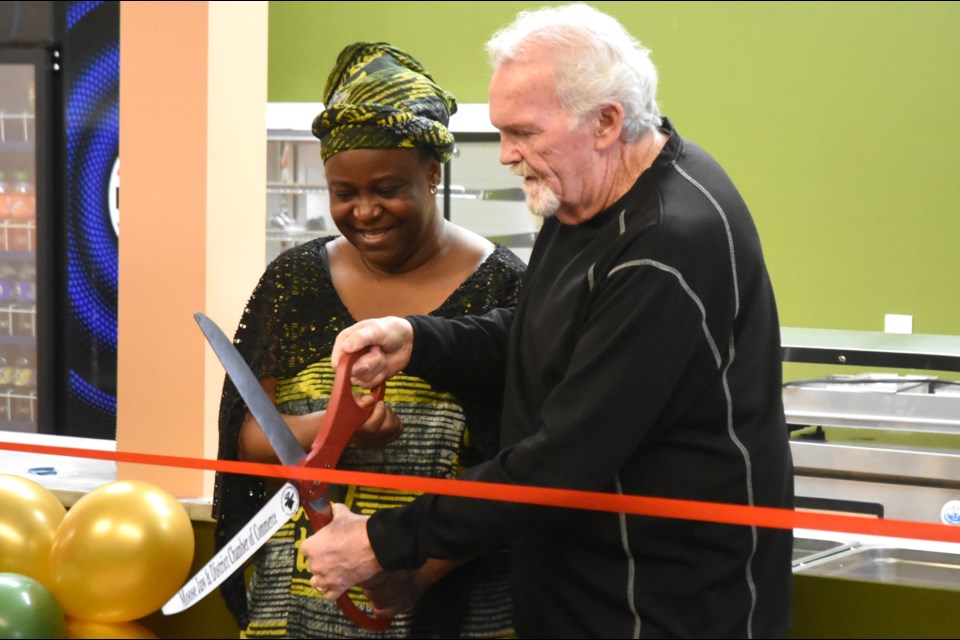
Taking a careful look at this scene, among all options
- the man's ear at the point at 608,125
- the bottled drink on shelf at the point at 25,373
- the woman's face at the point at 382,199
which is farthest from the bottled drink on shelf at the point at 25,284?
the man's ear at the point at 608,125

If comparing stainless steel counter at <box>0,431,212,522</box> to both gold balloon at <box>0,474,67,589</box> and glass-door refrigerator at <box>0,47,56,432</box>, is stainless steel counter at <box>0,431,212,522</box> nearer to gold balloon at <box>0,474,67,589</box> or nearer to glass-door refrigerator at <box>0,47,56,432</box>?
gold balloon at <box>0,474,67,589</box>

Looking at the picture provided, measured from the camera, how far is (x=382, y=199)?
1.64 meters

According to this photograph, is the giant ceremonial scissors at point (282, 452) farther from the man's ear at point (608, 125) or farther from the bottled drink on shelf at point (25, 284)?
the bottled drink on shelf at point (25, 284)

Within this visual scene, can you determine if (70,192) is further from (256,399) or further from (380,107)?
(256,399)

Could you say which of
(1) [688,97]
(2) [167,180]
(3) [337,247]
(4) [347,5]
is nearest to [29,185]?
(4) [347,5]

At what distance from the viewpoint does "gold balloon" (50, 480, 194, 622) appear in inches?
65.7

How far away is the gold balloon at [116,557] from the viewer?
167 centimetres

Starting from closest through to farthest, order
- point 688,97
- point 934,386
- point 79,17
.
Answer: point 934,386
point 79,17
point 688,97

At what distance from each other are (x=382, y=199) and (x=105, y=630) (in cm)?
71

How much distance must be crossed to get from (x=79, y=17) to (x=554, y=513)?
410cm

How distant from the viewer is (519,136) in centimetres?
143

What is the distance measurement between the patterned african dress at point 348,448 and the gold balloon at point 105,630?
0.49ft

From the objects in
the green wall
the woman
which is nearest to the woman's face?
the woman

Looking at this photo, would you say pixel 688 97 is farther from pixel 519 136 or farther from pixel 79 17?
pixel 519 136
